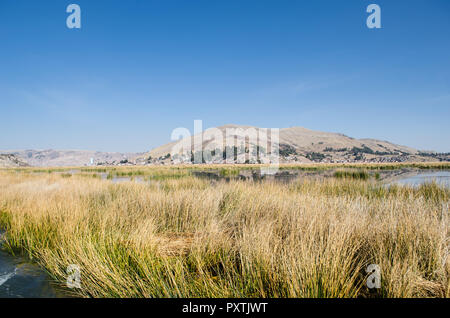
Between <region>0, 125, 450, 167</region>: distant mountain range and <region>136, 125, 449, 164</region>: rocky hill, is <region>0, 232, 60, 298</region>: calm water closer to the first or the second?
<region>136, 125, 449, 164</region>: rocky hill

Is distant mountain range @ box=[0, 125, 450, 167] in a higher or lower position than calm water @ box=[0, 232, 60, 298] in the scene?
higher

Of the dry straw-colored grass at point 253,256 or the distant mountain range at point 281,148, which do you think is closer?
the dry straw-colored grass at point 253,256

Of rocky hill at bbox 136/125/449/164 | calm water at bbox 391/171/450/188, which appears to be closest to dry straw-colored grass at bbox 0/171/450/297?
calm water at bbox 391/171/450/188

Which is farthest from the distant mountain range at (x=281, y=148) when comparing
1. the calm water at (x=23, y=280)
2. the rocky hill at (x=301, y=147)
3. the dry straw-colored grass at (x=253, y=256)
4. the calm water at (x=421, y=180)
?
the calm water at (x=23, y=280)

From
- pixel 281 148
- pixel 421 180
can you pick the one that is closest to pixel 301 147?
pixel 281 148

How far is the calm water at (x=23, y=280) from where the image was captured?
3037mm

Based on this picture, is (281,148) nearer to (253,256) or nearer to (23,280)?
(253,256)

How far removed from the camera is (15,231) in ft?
15.6

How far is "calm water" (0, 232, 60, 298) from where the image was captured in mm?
3037

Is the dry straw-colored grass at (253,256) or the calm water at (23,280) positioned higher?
the dry straw-colored grass at (253,256)

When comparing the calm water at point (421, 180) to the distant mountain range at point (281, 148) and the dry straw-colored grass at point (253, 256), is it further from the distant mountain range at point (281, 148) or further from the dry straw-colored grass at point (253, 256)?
the distant mountain range at point (281, 148)

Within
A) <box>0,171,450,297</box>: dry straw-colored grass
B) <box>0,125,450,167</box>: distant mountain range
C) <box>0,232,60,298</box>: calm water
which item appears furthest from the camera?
<box>0,125,450,167</box>: distant mountain range
